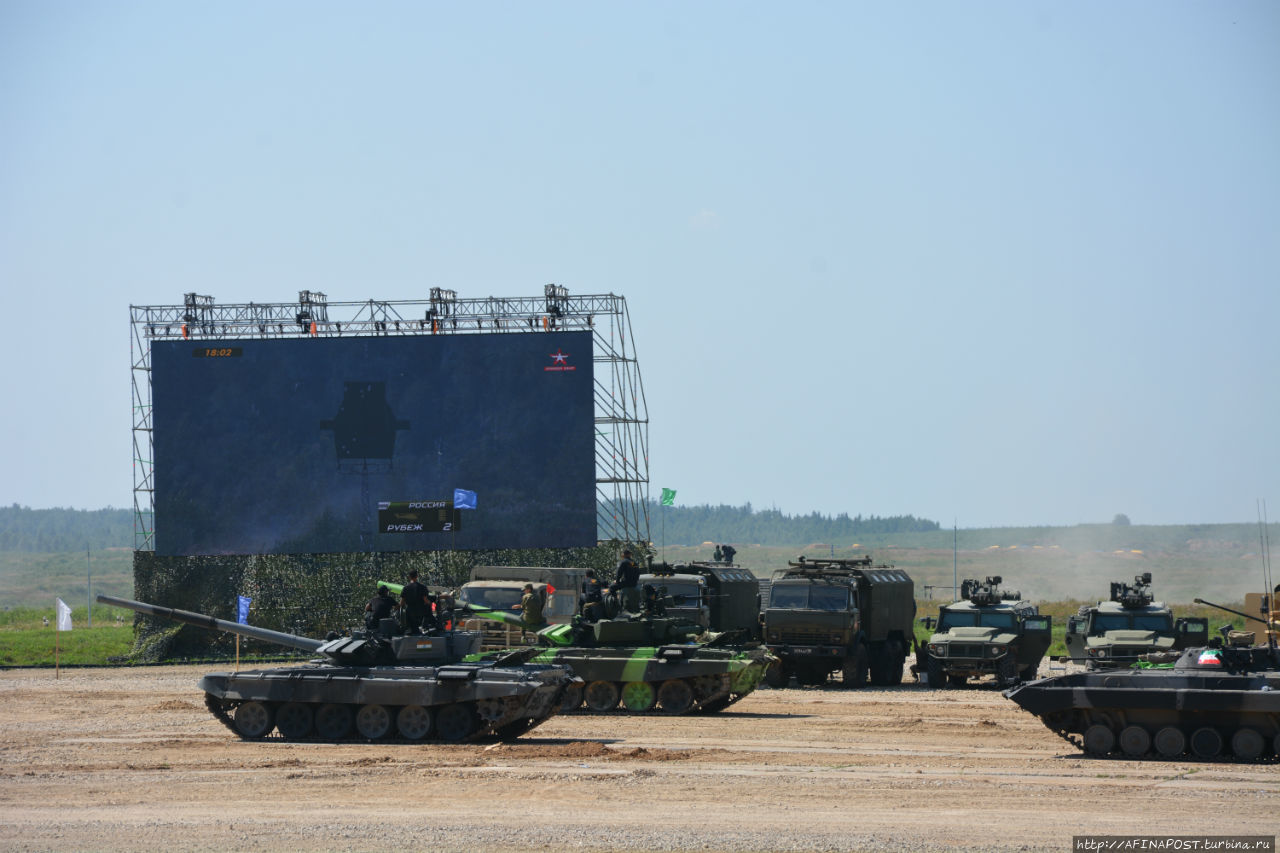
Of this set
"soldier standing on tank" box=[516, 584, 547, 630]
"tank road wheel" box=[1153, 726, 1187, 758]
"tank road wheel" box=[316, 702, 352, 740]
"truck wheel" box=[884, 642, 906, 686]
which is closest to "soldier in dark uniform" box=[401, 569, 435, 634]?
"tank road wheel" box=[316, 702, 352, 740]

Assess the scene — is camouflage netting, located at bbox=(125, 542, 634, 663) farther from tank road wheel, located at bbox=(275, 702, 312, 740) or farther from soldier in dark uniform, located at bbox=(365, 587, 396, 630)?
tank road wheel, located at bbox=(275, 702, 312, 740)

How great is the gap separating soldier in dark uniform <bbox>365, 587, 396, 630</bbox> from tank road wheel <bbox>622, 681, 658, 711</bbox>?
4539mm

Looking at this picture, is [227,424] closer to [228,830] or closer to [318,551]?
[318,551]

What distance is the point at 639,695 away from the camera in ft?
80.3

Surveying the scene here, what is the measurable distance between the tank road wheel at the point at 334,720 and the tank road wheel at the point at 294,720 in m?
0.20

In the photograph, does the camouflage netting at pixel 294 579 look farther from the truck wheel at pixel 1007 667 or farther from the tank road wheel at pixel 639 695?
the tank road wheel at pixel 639 695

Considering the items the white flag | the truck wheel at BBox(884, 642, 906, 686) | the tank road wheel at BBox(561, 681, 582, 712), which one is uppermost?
the white flag

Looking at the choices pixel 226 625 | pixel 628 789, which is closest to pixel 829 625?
pixel 226 625

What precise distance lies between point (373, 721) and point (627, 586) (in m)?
6.03

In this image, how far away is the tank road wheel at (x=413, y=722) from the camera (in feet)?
67.2

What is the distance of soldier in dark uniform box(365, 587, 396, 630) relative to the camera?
70.0 feet

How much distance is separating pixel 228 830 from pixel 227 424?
29692 mm

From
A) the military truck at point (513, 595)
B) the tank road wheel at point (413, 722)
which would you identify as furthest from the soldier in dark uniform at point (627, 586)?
the tank road wheel at point (413, 722)

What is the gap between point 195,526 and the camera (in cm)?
4219
